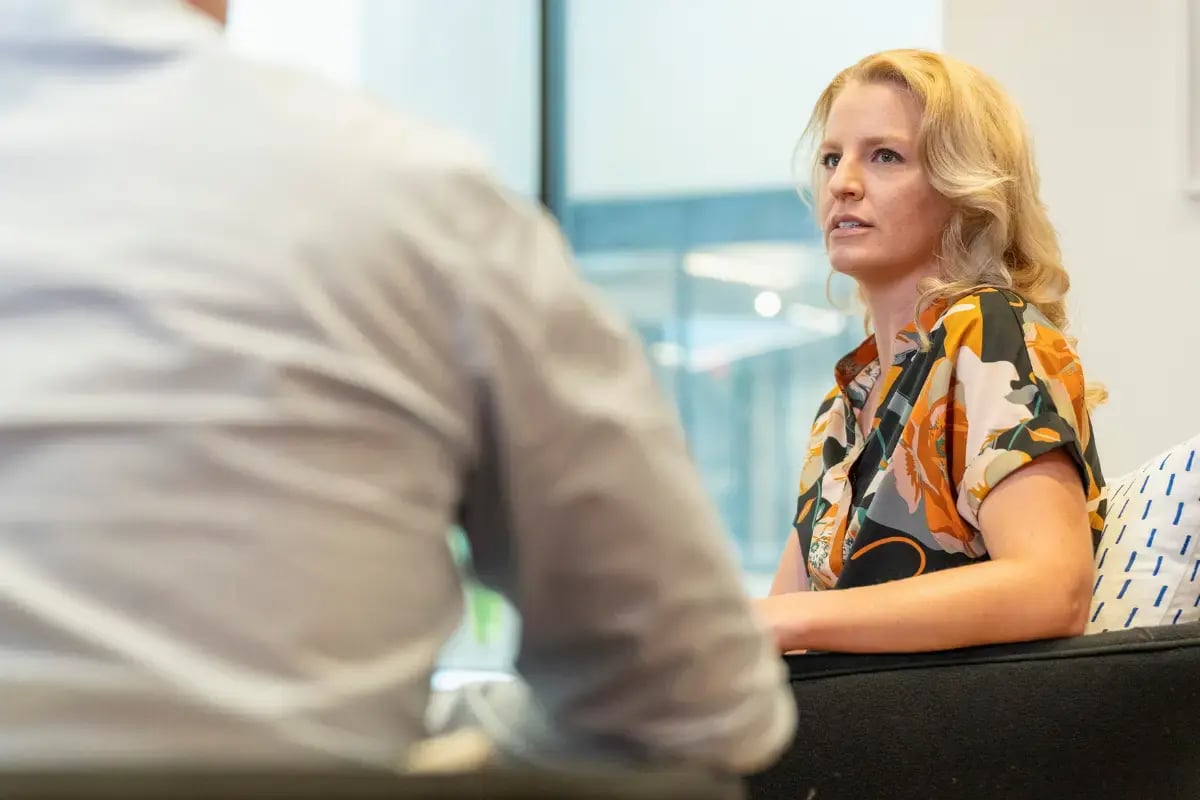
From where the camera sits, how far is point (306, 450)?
0.56m

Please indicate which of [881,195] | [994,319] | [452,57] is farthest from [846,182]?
[452,57]

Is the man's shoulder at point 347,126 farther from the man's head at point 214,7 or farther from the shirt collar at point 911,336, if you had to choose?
the shirt collar at point 911,336

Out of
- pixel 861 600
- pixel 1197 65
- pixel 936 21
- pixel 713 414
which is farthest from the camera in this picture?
pixel 713 414

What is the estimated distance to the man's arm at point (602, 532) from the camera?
1.95 feet

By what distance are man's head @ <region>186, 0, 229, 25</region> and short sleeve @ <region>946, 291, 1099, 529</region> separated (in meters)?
0.98

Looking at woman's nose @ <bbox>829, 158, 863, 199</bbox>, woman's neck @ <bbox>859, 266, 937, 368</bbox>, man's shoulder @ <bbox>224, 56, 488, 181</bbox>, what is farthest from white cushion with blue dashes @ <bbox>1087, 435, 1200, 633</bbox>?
man's shoulder @ <bbox>224, 56, 488, 181</bbox>

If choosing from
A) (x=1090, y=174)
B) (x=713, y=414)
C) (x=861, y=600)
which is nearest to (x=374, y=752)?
(x=861, y=600)

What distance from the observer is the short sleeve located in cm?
140

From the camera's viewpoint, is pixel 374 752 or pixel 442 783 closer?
pixel 442 783

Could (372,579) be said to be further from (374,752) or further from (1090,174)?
(1090,174)

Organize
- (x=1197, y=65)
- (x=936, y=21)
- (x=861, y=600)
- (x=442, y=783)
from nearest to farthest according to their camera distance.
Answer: (x=442, y=783) < (x=861, y=600) < (x=1197, y=65) < (x=936, y=21)

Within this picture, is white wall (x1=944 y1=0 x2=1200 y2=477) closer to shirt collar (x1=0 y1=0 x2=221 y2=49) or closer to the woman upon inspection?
the woman

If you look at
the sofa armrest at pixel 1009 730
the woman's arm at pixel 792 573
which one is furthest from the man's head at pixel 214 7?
the woman's arm at pixel 792 573

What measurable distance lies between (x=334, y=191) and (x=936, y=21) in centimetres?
370
